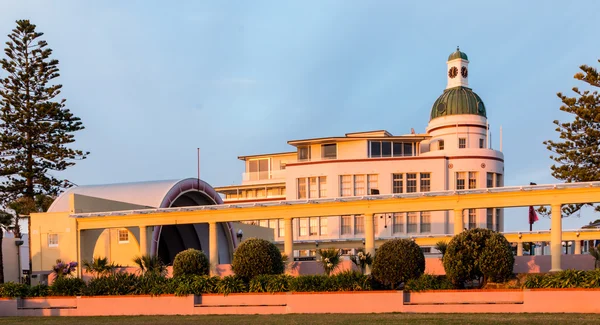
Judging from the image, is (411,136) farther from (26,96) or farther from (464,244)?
(464,244)

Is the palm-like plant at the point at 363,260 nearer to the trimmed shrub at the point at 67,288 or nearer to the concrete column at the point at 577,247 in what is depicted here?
the trimmed shrub at the point at 67,288

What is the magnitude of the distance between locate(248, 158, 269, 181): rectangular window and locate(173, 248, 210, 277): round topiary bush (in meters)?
42.6

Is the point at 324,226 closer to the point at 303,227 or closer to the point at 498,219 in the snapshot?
the point at 303,227

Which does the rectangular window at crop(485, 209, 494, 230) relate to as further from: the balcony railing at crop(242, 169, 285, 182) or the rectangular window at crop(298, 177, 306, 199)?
the balcony railing at crop(242, 169, 285, 182)

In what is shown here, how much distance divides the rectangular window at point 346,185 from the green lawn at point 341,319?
37907 millimetres

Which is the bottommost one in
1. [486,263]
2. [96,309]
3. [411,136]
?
[96,309]

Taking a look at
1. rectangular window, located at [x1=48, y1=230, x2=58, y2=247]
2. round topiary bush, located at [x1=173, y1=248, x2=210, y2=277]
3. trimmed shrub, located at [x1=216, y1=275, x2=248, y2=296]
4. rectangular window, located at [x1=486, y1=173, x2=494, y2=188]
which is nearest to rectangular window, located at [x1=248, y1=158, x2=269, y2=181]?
rectangular window, located at [x1=486, y1=173, x2=494, y2=188]

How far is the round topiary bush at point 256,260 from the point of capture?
99.1 feet

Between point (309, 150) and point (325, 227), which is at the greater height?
point (309, 150)

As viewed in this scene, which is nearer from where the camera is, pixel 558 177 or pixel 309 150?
pixel 558 177

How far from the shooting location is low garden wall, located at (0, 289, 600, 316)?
78.2ft

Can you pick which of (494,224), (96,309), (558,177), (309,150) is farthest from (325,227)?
(96,309)

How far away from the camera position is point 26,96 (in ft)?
180

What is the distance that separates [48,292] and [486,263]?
58.9ft
